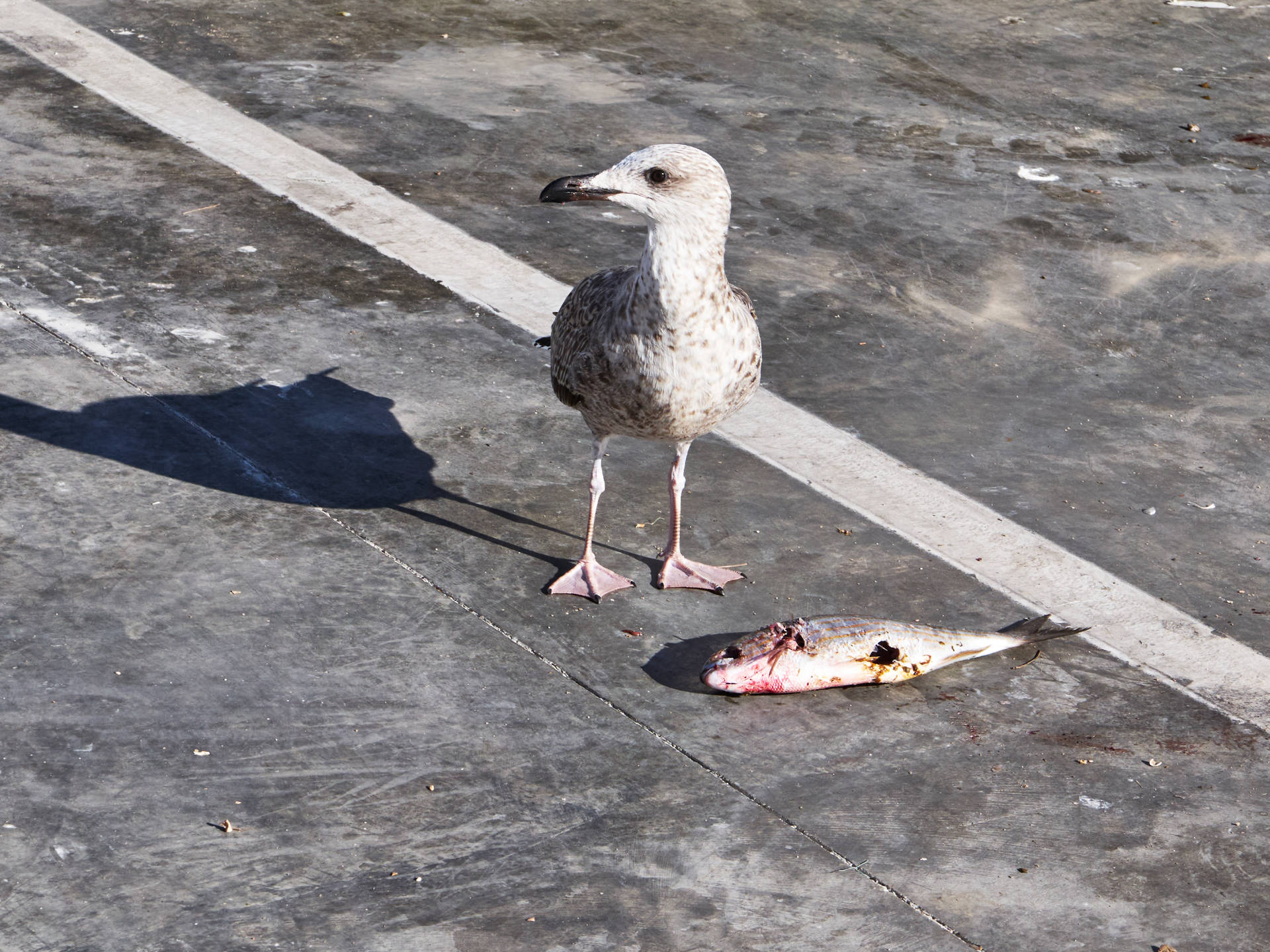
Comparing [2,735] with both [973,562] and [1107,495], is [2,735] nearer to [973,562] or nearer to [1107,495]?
[973,562]

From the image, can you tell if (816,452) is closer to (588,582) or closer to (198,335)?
(588,582)

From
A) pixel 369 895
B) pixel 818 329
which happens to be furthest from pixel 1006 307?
pixel 369 895

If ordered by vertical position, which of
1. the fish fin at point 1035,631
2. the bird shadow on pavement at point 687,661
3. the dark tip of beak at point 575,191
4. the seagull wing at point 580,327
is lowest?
the bird shadow on pavement at point 687,661

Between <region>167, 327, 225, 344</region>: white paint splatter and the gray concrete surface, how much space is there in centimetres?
3

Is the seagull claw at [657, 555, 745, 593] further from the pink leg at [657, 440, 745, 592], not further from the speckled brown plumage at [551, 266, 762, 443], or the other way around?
the speckled brown plumage at [551, 266, 762, 443]

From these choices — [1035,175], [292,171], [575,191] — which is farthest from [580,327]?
[1035,175]

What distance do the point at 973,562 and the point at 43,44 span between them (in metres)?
9.80

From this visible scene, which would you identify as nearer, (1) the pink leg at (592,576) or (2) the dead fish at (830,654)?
(2) the dead fish at (830,654)

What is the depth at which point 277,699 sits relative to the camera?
592cm

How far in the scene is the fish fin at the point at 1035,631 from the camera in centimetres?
650

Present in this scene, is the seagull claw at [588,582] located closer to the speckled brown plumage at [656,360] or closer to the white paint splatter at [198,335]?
the speckled brown plumage at [656,360]

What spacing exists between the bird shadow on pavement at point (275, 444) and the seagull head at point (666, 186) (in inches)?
74.0

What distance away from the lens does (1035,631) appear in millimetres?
6504

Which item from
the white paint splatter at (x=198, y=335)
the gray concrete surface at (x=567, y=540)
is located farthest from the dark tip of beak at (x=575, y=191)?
the white paint splatter at (x=198, y=335)
